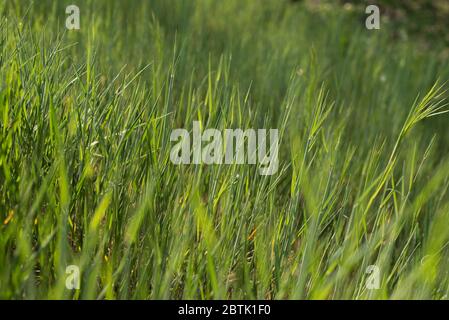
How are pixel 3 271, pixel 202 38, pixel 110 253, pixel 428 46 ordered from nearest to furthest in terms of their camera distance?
pixel 3 271 → pixel 110 253 → pixel 202 38 → pixel 428 46

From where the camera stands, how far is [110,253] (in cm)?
106

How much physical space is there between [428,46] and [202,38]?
10.4ft

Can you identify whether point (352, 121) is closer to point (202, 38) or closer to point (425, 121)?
point (425, 121)

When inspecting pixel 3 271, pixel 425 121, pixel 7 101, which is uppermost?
pixel 7 101

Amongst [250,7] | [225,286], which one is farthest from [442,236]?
[250,7]

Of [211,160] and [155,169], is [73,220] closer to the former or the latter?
[155,169]

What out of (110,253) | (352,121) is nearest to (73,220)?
(110,253)

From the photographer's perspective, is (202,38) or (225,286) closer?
(225,286)

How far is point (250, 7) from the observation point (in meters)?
3.56

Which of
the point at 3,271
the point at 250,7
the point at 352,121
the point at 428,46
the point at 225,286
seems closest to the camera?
the point at 3,271

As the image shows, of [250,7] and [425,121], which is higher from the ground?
[250,7]

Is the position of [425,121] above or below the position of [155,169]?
below

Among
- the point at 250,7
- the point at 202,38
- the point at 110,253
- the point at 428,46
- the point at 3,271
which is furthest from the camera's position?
the point at 428,46

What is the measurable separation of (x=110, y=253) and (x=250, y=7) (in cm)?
272
